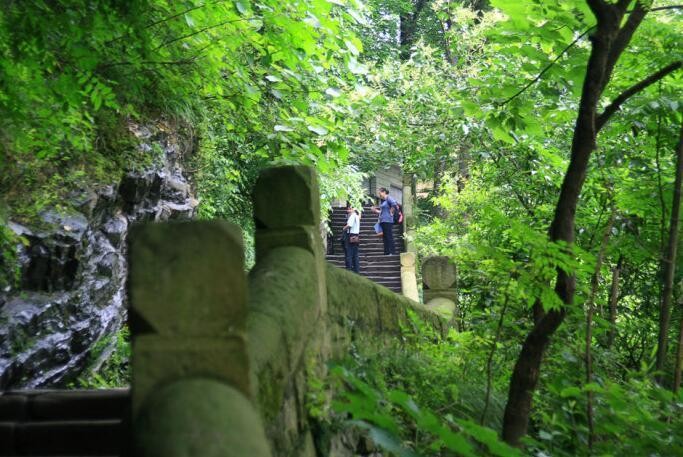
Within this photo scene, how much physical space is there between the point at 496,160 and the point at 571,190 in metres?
7.40

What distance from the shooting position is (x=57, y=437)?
4.96 metres

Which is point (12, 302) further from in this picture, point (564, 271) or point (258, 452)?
point (258, 452)

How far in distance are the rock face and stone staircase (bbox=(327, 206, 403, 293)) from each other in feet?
34.2

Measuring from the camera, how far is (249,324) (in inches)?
94.9

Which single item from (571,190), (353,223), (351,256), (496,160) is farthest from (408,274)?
(571,190)

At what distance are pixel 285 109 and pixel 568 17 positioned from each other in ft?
14.3

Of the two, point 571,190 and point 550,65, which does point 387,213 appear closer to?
point 550,65

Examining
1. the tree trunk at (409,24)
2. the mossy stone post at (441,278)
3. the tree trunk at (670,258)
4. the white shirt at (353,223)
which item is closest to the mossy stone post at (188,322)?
the tree trunk at (670,258)

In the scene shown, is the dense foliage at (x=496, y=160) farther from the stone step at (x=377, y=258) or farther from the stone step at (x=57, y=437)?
the stone step at (x=377, y=258)

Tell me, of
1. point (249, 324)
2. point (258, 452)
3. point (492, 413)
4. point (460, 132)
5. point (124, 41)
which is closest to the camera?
point (258, 452)

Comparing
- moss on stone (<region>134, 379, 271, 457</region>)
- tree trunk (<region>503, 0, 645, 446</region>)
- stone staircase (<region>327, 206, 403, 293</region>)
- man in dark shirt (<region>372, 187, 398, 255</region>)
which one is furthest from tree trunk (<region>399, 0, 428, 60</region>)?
moss on stone (<region>134, 379, 271, 457</region>)

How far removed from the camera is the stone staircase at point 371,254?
20.6 metres

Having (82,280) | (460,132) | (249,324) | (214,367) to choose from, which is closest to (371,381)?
(249,324)

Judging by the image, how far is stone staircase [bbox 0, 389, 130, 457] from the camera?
15.9ft
